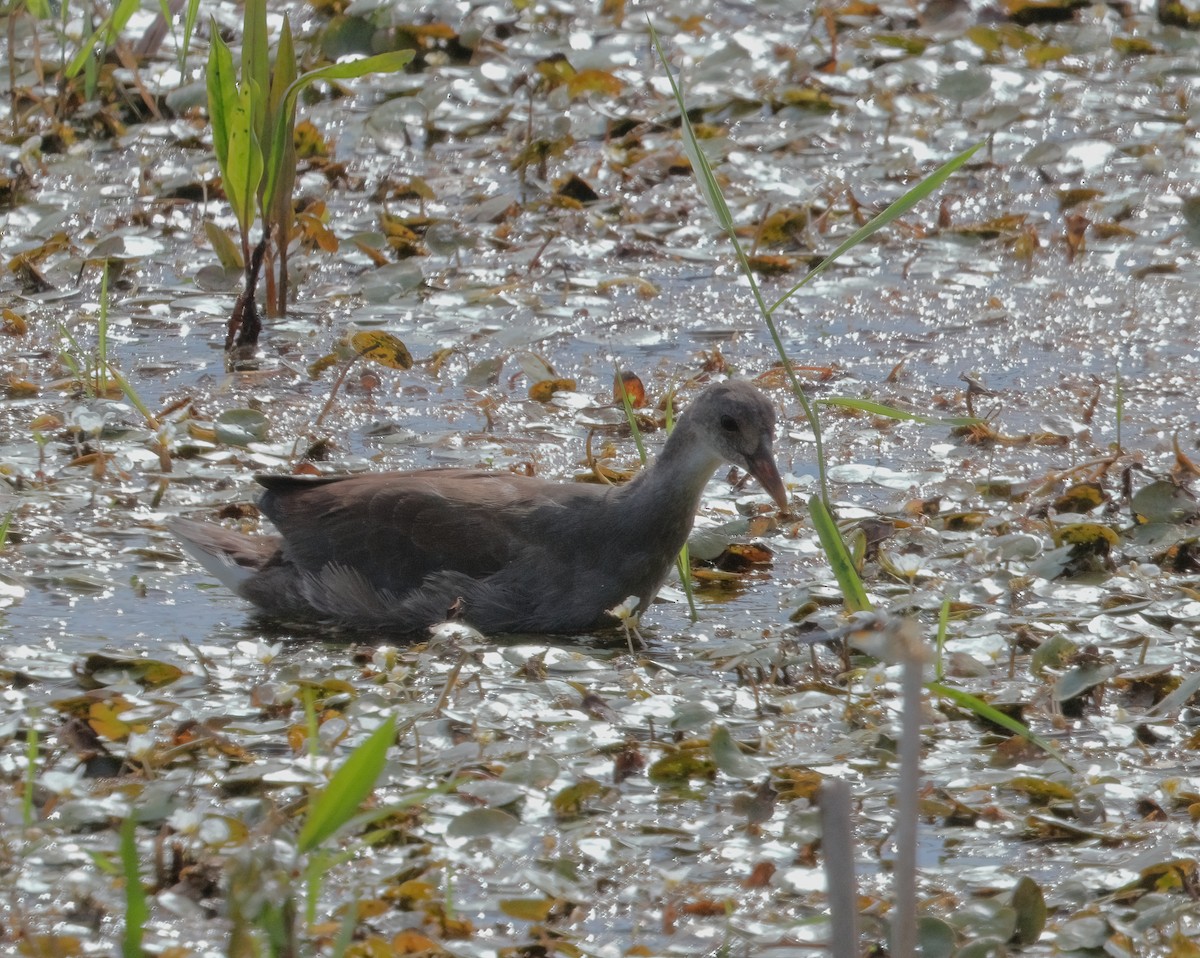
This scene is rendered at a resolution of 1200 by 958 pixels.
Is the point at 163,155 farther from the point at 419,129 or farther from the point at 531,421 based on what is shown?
the point at 531,421

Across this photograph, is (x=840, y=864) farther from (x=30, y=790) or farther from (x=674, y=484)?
(x=674, y=484)

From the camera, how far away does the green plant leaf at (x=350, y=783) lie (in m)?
2.57

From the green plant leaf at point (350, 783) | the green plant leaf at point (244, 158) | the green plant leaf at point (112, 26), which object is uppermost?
the green plant leaf at point (112, 26)

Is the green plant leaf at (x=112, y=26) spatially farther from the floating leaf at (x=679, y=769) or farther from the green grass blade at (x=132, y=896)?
the green grass blade at (x=132, y=896)

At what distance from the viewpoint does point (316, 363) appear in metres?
6.61

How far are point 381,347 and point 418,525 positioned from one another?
140 cm

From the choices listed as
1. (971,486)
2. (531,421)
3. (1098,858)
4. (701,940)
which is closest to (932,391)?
(971,486)

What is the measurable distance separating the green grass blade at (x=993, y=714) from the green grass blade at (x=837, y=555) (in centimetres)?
40

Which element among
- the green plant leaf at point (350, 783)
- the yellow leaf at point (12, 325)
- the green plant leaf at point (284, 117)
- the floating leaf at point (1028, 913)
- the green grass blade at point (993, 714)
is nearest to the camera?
the green plant leaf at point (350, 783)

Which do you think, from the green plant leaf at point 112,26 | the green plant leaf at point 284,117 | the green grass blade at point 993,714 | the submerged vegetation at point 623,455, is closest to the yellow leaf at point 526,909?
the submerged vegetation at point 623,455

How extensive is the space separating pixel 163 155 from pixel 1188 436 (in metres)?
4.56

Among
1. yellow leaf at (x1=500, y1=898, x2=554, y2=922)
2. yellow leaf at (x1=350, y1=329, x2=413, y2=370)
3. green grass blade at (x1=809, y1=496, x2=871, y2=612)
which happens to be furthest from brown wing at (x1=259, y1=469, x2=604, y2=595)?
yellow leaf at (x1=500, y1=898, x2=554, y2=922)

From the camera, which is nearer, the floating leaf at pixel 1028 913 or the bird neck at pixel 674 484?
the floating leaf at pixel 1028 913

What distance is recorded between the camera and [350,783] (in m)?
2.60
